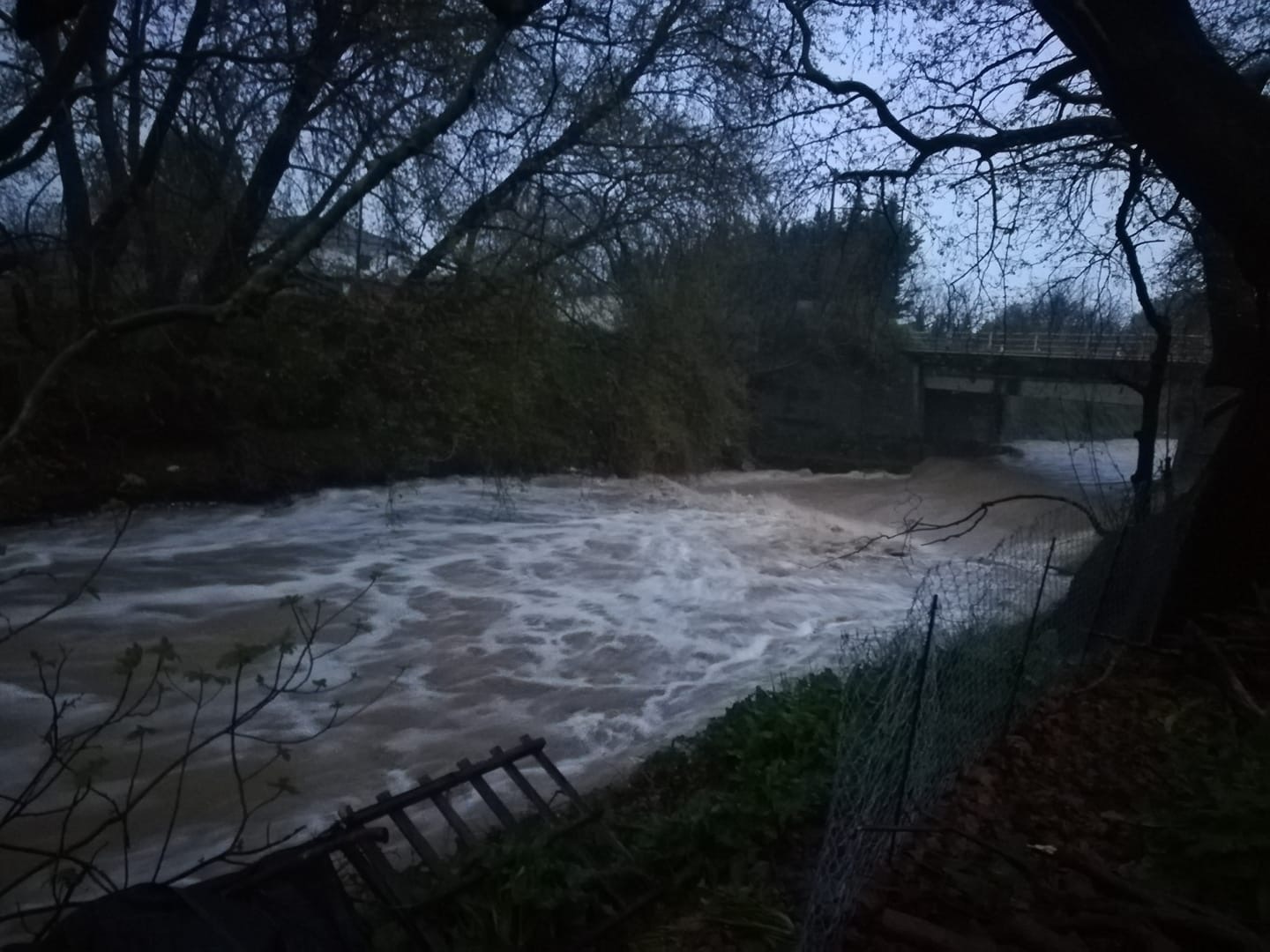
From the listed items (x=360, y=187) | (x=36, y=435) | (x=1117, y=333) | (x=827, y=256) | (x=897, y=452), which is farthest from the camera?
(x=897, y=452)

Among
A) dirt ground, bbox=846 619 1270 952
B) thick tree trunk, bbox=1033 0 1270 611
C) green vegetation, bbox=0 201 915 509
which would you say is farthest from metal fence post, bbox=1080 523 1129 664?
green vegetation, bbox=0 201 915 509

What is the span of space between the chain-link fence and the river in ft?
11.1

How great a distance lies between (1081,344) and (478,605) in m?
8.26

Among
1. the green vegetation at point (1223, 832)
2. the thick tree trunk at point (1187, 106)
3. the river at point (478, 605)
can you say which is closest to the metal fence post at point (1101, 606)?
the thick tree trunk at point (1187, 106)

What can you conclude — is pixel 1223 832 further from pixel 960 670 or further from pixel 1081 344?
pixel 1081 344

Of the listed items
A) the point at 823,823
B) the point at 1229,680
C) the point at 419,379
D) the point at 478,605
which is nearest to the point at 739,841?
the point at 823,823

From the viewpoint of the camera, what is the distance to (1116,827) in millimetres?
4273

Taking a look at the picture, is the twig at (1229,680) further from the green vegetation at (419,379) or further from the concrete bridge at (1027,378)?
the green vegetation at (419,379)

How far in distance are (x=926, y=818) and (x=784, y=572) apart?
13618 mm

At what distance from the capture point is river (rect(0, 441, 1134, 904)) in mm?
9516

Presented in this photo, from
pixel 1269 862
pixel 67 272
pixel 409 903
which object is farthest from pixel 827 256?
pixel 1269 862

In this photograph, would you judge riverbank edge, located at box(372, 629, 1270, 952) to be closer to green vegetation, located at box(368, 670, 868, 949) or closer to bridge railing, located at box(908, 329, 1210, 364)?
green vegetation, located at box(368, 670, 868, 949)

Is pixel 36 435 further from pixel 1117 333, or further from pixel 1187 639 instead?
pixel 1187 639

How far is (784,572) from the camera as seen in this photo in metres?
18.1
